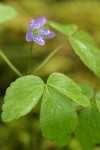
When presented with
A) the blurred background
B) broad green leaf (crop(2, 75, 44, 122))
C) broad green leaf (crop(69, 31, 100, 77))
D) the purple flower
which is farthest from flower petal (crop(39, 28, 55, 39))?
the blurred background

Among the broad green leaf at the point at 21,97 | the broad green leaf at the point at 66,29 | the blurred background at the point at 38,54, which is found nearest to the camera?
the broad green leaf at the point at 21,97

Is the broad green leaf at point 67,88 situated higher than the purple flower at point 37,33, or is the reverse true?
the purple flower at point 37,33

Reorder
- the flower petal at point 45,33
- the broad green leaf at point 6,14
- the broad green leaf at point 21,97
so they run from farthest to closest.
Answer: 1. the broad green leaf at point 6,14
2. the flower petal at point 45,33
3. the broad green leaf at point 21,97

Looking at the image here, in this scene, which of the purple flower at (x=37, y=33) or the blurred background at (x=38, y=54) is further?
the blurred background at (x=38, y=54)

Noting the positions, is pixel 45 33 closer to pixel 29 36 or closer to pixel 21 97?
pixel 29 36

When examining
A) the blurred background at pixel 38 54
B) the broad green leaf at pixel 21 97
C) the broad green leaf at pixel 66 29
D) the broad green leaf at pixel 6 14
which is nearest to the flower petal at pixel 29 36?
the broad green leaf at pixel 21 97

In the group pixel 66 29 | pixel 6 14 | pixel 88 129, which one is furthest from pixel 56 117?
pixel 6 14

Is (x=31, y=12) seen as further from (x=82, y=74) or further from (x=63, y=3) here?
(x=82, y=74)

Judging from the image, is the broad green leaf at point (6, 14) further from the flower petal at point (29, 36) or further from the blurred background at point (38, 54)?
the blurred background at point (38, 54)

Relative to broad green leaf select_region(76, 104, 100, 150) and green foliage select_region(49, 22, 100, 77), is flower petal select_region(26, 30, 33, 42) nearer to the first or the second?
green foliage select_region(49, 22, 100, 77)
